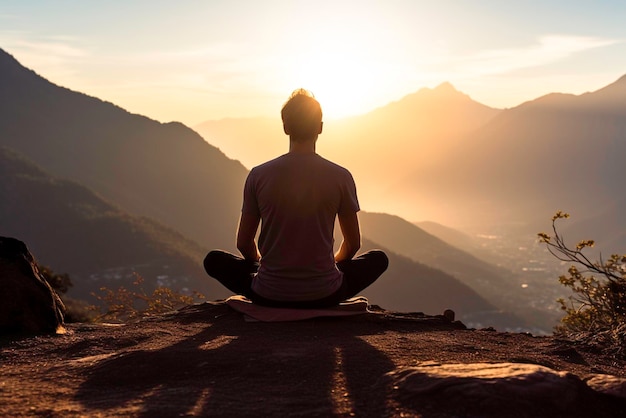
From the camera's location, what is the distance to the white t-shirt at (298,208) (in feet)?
19.4

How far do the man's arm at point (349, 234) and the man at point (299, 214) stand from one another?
0.01 m

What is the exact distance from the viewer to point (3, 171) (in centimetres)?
11788

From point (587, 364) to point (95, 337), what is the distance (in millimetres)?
4742

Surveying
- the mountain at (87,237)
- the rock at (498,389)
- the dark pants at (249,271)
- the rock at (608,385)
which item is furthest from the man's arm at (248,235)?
the mountain at (87,237)

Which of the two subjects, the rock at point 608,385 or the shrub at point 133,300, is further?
the shrub at point 133,300

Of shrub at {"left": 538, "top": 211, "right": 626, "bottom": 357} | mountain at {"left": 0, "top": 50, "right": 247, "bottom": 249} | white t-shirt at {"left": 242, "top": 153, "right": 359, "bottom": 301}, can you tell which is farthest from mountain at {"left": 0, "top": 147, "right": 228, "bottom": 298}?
white t-shirt at {"left": 242, "top": 153, "right": 359, "bottom": 301}

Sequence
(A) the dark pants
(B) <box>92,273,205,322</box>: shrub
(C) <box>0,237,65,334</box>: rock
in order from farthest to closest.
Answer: (B) <box>92,273,205,322</box>: shrub < (A) the dark pants < (C) <box>0,237,65,334</box>: rock

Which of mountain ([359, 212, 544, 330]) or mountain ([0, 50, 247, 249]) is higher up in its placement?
mountain ([0, 50, 247, 249])

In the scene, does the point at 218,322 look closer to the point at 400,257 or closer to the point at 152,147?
the point at 400,257

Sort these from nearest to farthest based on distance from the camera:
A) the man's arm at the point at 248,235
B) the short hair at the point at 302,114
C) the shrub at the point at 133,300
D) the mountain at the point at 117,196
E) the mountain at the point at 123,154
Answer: the short hair at the point at 302,114, the man's arm at the point at 248,235, the shrub at the point at 133,300, the mountain at the point at 117,196, the mountain at the point at 123,154

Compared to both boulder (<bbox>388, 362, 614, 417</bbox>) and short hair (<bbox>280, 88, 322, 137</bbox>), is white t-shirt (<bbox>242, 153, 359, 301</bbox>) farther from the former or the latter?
boulder (<bbox>388, 362, 614, 417</bbox>)

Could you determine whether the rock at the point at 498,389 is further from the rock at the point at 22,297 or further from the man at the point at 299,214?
the rock at the point at 22,297

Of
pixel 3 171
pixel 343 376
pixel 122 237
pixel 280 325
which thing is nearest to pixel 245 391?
pixel 343 376

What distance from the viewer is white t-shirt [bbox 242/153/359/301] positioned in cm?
591
